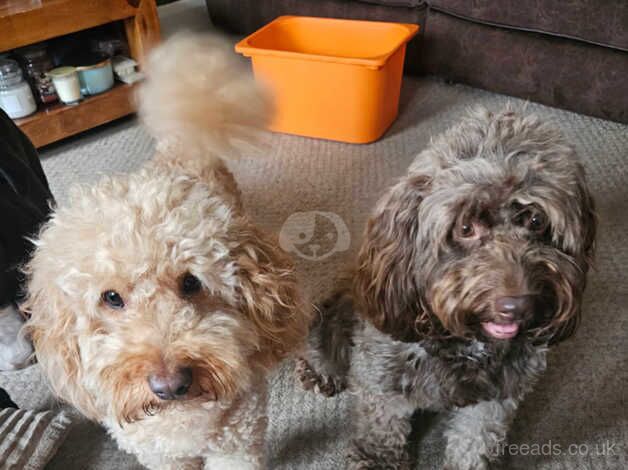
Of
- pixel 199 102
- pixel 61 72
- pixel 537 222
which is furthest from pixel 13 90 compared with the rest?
pixel 537 222

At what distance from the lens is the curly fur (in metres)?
0.72

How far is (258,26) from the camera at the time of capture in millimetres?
2541

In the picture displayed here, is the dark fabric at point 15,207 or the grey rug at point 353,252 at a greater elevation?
the dark fabric at point 15,207

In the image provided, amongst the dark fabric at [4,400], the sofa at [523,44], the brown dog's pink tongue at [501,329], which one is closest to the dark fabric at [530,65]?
the sofa at [523,44]

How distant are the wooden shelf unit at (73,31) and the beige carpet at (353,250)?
0.09 meters

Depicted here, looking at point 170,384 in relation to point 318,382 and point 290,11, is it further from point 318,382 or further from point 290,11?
point 290,11

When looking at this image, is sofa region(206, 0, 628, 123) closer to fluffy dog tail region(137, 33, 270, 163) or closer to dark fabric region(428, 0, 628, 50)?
dark fabric region(428, 0, 628, 50)

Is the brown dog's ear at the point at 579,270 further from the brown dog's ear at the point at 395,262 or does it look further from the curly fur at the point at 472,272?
the brown dog's ear at the point at 395,262

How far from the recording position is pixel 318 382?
117cm

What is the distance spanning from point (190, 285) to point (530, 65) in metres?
1.78

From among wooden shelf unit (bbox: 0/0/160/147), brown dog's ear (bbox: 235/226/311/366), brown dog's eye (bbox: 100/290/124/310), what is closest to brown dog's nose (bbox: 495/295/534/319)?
brown dog's ear (bbox: 235/226/311/366)

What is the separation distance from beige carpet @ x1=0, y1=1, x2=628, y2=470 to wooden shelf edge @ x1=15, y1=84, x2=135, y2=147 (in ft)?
0.21

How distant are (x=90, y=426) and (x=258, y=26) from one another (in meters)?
2.03

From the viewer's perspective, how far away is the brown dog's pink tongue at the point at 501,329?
2.45 ft
